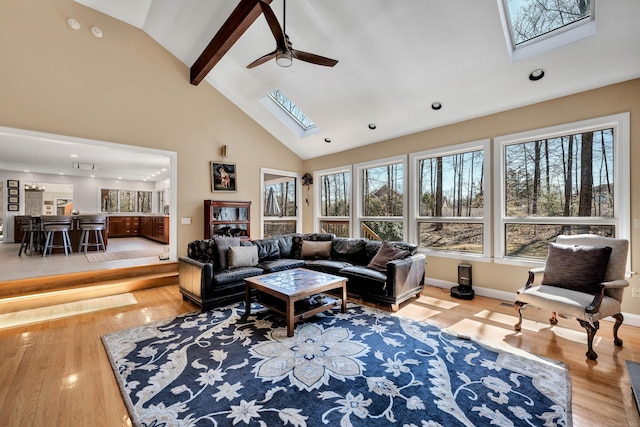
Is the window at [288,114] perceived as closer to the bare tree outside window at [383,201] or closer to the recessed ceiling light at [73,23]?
the bare tree outside window at [383,201]

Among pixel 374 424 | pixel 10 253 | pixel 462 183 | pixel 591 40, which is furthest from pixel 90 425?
pixel 10 253

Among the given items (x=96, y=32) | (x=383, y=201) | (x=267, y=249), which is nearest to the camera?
(x=96, y=32)

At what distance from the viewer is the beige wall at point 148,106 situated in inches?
145

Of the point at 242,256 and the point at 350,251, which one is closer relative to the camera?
the point at 242,256

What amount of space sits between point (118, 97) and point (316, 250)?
4185 millimetres

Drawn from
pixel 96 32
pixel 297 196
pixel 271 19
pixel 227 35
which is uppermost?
pixel 96 32

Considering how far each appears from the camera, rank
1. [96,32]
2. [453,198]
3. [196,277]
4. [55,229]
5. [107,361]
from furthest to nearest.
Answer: [55,229] → [453,198] → [96,32] → [196,277] → [107,361]

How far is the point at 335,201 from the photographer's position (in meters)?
6.57

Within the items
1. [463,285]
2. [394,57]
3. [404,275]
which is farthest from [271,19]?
[463,285]

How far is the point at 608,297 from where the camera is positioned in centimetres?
267

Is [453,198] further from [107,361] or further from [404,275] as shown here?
[107,361]

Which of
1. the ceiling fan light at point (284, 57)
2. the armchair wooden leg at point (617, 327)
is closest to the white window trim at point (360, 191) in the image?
the armchair wooden leg at point (617, 327)

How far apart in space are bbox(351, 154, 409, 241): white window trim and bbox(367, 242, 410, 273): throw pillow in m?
1.12

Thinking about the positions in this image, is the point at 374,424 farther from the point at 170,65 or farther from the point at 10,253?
the point at 10,253
